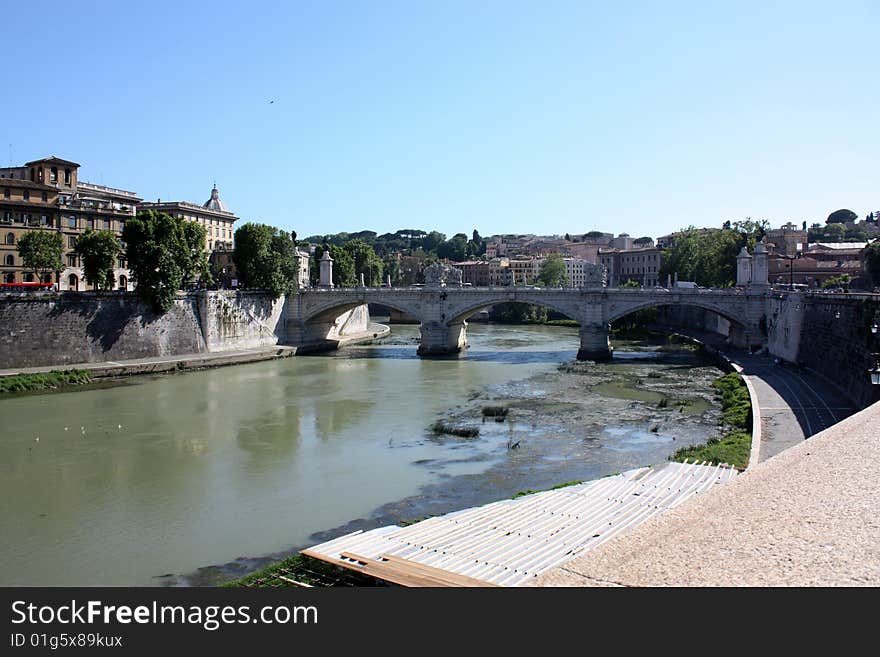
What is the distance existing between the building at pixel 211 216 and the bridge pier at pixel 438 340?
688 inches

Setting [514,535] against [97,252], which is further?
[97,252]

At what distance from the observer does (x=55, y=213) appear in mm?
37250

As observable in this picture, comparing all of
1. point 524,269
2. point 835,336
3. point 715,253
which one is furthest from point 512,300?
point 524,269

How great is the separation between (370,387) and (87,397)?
901 centimetres

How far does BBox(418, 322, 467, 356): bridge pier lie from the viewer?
1497 inches

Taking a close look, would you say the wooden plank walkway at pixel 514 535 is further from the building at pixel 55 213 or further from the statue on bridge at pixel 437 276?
the building at pixel 55 213

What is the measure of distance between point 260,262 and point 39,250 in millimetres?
10607

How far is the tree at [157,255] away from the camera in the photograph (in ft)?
105

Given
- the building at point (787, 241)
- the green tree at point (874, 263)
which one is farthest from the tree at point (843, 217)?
the green tree at point (874, 263)

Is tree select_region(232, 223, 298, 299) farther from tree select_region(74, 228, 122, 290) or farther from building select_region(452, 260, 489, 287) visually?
building select_region(452, 260, 489, 287)

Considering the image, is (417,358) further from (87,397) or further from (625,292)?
(87,397)

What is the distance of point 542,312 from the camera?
63.1 metres

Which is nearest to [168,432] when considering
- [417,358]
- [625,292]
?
[417,358]

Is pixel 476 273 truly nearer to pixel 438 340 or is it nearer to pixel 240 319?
pixel 438 340
